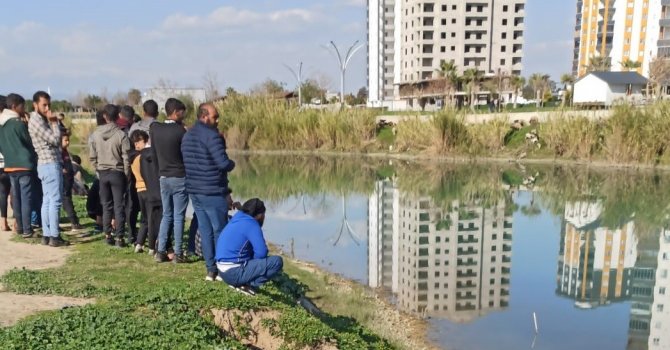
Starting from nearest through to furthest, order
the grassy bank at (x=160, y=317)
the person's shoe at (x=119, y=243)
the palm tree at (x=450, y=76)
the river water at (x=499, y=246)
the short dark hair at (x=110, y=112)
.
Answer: the grassy bank at (x=160, y=317) → the short dark hair at (x=110, y=112) → the person's shoe at (x=119, y=243) → the river water at (x=499, y=246) → the palm tree at (x=450, y=76)

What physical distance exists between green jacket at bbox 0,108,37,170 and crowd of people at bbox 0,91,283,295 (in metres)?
0.01

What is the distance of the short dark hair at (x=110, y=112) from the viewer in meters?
6.04

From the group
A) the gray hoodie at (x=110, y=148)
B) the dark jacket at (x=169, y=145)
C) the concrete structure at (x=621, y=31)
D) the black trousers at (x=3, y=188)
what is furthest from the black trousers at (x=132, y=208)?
the concrete structure at (x=621, y=31)

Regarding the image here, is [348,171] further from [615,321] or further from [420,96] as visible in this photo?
[420,96]

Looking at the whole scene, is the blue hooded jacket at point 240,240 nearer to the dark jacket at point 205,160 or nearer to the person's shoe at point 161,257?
the dark jacket at point 205,160

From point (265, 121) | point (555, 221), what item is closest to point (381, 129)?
point (265, 121)

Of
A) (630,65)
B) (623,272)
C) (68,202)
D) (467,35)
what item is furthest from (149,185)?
(467,35)

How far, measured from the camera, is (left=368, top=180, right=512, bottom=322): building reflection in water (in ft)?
23.1

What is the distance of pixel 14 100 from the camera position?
6.08 metres

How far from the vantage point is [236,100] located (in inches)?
1038

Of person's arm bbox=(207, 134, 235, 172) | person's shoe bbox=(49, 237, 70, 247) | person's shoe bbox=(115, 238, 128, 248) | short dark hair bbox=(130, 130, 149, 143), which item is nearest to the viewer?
person's arm bbox=(207, 134, 235, 172)

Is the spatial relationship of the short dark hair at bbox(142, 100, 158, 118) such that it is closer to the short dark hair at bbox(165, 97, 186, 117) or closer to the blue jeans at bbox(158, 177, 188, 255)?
the short dark hair at bbox(165, 97, 186, 117)

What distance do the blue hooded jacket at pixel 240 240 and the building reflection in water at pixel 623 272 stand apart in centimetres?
428

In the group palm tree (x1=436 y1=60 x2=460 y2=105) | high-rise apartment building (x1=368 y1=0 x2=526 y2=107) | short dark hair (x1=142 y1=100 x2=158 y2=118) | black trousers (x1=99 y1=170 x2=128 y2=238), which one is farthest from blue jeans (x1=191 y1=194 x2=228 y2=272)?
high-rise apartment building (x1=368 y1=0 x2=526 y2=107)
